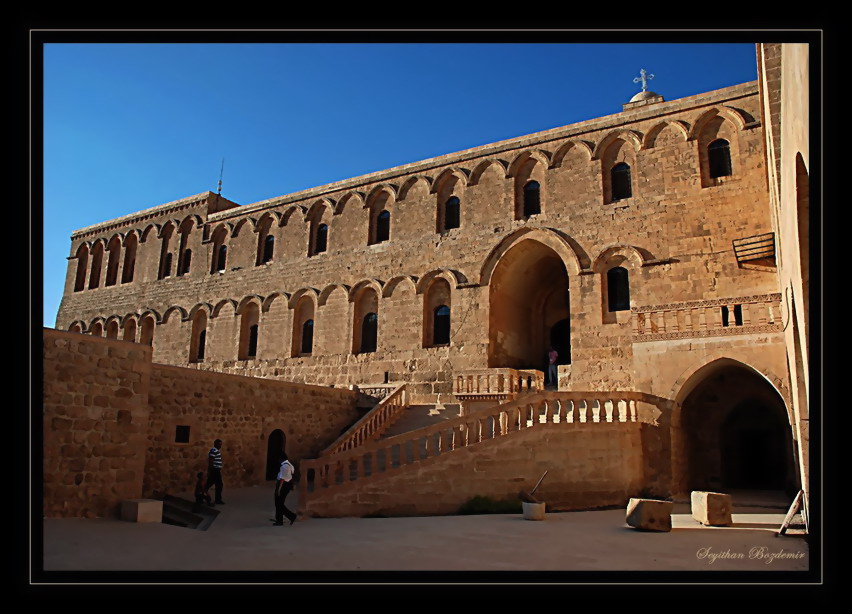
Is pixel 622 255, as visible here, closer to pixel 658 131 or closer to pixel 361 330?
pixel 658 131

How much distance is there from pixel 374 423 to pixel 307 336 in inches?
303

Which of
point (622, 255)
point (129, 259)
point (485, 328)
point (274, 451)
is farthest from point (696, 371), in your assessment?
point (129, 259)

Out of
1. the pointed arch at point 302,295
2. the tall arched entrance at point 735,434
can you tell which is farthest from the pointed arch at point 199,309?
the tall arched entrance at point 735,434

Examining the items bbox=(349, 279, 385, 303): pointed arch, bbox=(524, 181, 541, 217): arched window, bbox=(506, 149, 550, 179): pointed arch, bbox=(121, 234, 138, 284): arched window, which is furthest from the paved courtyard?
bbox=(121, 234, 138, 284): arched window

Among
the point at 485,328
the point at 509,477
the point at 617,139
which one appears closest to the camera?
A: the point at 509,477

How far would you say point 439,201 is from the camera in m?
20.2

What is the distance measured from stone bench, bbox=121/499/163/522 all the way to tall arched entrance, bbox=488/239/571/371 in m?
10.5

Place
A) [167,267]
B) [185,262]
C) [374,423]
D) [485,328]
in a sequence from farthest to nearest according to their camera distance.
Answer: [167,267] → [185,262] → [485,328] → [374,423]

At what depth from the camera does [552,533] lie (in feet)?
27.3

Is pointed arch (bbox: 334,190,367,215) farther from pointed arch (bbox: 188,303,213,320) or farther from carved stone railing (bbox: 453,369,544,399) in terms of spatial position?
carved stone railing (bbox: 453,369,544,399)

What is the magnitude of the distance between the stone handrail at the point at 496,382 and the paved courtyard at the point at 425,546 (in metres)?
4.89

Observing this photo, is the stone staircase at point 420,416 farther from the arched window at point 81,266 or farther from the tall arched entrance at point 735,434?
the arched window at point 81,266

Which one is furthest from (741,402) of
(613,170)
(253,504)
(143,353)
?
(143,353)
